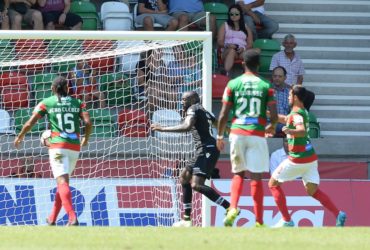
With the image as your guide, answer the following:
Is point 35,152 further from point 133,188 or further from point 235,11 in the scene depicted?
point 235,11

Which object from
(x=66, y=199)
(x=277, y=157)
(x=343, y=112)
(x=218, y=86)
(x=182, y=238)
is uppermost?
(x=218, y=86)

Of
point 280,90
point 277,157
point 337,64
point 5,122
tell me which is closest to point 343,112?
point 337,64

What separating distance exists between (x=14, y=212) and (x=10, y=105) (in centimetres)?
163

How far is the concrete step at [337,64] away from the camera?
73.7 ft

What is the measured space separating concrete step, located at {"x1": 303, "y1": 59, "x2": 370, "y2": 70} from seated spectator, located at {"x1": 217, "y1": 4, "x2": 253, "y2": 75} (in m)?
1.39

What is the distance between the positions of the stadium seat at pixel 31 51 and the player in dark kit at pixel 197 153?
9.36 feet

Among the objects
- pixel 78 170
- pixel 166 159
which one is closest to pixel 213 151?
pixel 166 159

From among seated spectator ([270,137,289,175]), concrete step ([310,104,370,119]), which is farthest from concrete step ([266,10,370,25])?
seated spectator ([270,137,289,175])

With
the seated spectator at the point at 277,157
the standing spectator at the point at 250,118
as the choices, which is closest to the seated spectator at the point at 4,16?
the seated spectator at the point at 277,157

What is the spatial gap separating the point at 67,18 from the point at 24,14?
2.27 ft

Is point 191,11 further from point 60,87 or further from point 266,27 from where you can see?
point 60,87

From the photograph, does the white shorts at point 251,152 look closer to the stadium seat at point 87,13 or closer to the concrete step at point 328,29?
the stadium seat at point 87,13

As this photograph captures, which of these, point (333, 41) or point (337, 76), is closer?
point (337, 76)

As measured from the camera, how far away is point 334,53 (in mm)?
22719
